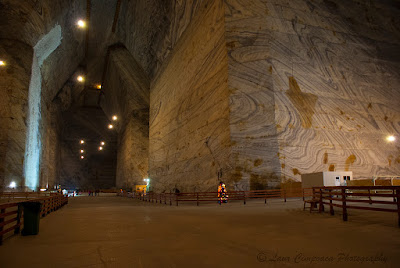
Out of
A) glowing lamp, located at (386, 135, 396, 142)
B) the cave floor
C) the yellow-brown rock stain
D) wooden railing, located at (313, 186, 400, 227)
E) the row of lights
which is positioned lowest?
the cave floor

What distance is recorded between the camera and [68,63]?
32.1 metres

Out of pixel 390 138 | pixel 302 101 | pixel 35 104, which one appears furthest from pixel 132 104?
pixel 390 138

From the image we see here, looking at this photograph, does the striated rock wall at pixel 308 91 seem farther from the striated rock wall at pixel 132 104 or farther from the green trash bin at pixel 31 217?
the striated rock wall at pixel 132 104

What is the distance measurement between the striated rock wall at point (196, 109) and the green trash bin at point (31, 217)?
10.2 meters

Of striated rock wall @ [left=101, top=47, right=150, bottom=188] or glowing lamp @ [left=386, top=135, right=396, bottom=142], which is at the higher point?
striated rock wall @ [left=101, top=47, right=150, bottom=188]

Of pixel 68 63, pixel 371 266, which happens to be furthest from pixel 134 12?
pixel 371 266

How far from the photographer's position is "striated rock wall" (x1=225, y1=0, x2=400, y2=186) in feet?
47.8

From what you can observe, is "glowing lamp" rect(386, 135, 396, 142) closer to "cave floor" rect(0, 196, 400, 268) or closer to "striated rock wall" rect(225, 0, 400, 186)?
"striated rock wall" rect(225, 0, 400, 186)

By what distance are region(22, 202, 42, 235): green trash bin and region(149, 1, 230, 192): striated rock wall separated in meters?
10.2

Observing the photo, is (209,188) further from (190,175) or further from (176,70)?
(176,70)

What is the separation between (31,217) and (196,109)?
13.8m

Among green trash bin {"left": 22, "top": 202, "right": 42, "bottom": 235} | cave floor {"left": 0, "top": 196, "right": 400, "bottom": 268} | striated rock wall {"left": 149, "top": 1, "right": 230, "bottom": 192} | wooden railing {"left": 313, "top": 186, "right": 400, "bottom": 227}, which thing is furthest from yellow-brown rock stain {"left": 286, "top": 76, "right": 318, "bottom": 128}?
green trash bin {"left": 22, "top": 202, "right": 42, "bottom": 235}

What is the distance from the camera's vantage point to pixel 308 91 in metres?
16.3

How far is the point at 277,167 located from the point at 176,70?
41.3ft
